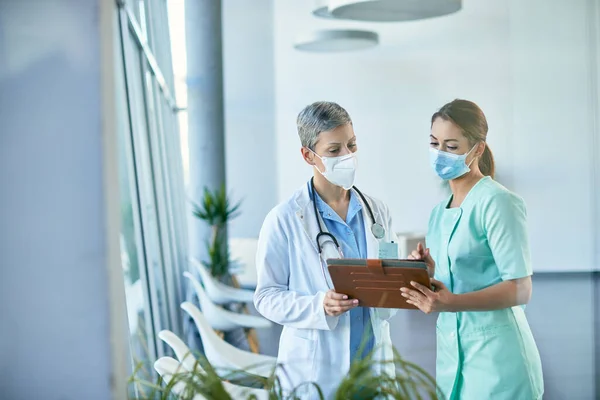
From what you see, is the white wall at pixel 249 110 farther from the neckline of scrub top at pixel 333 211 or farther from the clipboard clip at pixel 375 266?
the clipboard clip at pixel 375 266

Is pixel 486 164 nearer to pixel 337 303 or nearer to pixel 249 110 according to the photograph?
pixel 337 303

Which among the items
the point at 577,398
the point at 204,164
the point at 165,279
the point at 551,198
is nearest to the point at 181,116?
the point at 204,164

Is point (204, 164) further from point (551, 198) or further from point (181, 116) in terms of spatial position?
point (551, 198)

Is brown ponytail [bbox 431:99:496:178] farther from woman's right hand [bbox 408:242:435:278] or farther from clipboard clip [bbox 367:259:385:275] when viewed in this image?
clipboard clip [bbox 367:259:385:275]

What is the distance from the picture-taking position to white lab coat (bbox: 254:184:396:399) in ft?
7.81

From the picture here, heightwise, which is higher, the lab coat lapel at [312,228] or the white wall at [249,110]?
the white wall at [249,110]

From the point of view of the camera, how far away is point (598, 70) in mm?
3922

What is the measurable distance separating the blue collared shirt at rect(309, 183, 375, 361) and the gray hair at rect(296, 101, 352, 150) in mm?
185

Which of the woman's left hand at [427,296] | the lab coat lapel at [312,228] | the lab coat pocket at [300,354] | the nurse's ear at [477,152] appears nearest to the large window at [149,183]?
the lab coat pocket at [300,354]

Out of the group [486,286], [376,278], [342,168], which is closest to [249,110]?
[342,168]

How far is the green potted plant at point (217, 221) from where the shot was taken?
4797 millimetres

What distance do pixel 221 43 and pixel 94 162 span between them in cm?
348

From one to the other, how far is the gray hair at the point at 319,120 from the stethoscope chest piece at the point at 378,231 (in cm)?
34

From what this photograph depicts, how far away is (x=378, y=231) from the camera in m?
2.48
